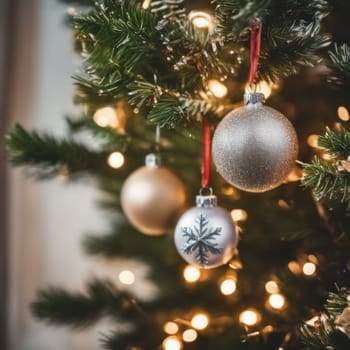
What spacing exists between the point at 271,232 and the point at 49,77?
0.86m

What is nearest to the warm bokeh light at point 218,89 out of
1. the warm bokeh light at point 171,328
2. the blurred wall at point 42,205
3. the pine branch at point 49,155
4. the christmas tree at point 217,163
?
the christmas tree at point 217,163

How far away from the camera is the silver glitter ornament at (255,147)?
451 mm

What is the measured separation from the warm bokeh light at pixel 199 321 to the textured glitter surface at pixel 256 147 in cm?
28

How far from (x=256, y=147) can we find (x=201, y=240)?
0.13 meters

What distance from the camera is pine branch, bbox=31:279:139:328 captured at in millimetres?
719

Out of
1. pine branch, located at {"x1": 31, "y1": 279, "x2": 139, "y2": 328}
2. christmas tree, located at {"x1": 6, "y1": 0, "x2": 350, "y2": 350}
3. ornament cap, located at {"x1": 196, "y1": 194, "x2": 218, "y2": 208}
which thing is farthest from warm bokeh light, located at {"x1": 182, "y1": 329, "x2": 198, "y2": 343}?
ornament cap, located at {"x1": 196, "y1": 194, "x2": 218, "y2": 208}

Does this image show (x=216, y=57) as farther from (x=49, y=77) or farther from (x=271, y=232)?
(x=49, y=77)

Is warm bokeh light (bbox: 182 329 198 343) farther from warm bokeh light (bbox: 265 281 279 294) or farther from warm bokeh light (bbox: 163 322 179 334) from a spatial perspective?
warm bokeh light (bbox: 265 281 279 294)

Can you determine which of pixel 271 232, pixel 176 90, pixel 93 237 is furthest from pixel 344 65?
pixel 93 237

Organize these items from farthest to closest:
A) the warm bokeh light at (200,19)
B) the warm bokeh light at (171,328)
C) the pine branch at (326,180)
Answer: the warm bokeh light at (171,328), the warm bokeh light at (200,19), the pine branch at (326,180)

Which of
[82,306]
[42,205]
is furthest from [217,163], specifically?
[42,205]

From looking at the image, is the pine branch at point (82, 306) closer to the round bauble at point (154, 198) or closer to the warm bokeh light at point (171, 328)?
the warm bokeh light at point (171, 328)

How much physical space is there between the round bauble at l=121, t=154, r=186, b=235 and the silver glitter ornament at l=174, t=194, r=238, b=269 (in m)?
A: 0.09

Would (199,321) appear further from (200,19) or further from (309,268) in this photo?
(200,19)
